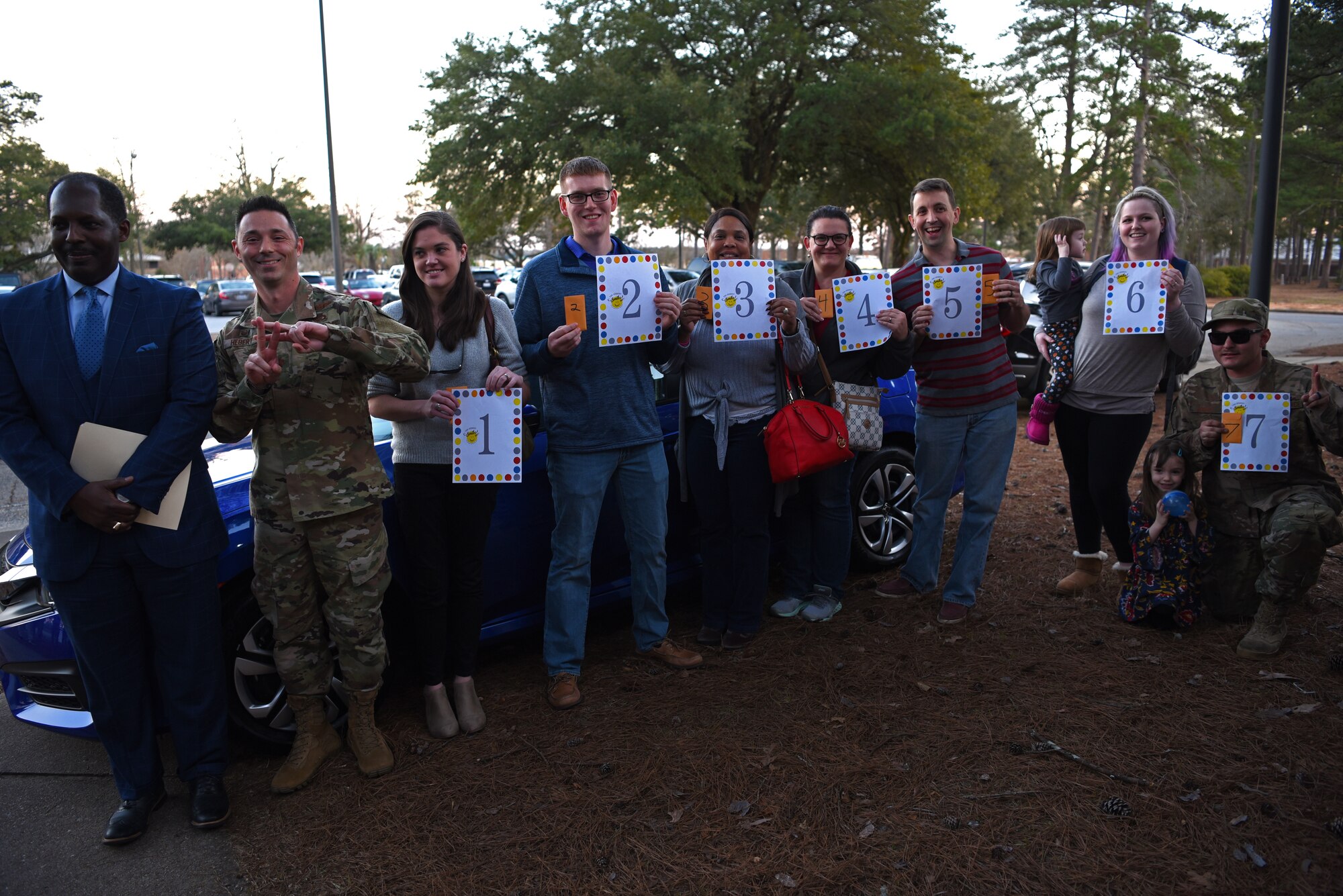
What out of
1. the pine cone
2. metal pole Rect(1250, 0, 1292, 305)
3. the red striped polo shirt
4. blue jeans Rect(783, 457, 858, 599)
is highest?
metal pole Rect(1250, 0, 1292, 305)

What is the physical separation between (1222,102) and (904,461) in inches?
1509

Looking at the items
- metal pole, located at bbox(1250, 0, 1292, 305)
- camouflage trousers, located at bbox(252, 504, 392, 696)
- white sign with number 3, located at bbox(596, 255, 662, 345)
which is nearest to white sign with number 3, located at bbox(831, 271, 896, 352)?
white sign with number 3, located at bbox(596, 255, 662, 345)

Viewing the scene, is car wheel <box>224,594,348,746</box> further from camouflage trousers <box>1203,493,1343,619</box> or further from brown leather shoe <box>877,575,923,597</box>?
camouflage trousers <box>1203,493,1343,619</box>

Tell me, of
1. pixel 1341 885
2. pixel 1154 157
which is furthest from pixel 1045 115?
pixel 1341 885

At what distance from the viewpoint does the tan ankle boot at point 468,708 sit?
3.71m

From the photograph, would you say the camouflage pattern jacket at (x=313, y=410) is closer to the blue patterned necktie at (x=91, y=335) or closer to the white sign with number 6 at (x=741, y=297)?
the blue patterned necktie at (x=91, y=335)

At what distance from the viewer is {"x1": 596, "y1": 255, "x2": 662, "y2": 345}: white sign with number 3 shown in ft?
12.1

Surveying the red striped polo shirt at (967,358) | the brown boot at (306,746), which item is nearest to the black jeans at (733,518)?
the red striped polo shirt at (967,358)

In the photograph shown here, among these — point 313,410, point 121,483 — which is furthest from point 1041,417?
point 121,483

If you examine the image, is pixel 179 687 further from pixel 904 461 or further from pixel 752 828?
pixel 904 461

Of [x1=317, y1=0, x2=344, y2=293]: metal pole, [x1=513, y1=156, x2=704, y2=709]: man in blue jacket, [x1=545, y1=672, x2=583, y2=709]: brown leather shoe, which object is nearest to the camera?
[x1=513, y1=156, x2=704, y2=709]: man in blue jacket

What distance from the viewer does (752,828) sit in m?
3.02

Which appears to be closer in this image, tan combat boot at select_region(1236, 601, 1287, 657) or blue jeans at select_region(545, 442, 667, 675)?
blue jeans at select_region(545, 442, 667, 675)

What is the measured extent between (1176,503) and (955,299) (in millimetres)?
1387
